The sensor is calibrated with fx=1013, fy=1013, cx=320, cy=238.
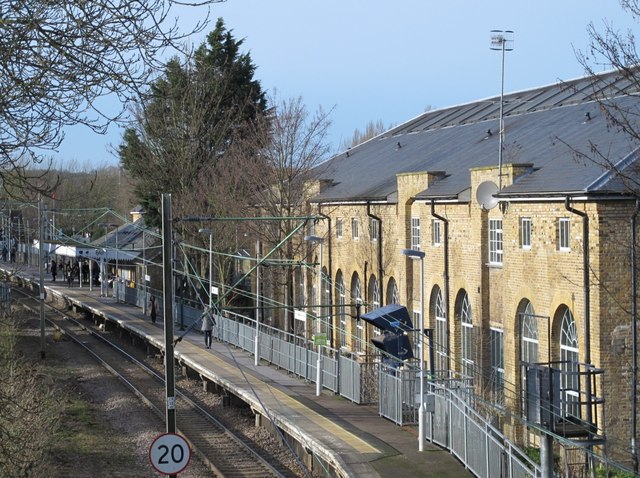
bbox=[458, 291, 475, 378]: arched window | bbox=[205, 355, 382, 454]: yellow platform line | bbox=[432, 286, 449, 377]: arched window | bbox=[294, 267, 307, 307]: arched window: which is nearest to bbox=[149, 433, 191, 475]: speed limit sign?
bbox=[205, 355, 382, 454]: yellow platform line

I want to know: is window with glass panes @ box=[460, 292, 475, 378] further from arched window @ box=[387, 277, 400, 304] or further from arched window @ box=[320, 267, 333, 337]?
arched window @ box=[320, 267, 333, 337]

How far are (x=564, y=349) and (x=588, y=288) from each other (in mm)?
2007

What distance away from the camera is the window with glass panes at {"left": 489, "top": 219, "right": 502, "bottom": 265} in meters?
28.0

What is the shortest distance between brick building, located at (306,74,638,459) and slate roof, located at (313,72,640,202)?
0.29 feet

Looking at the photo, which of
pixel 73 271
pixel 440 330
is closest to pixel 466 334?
pixel 440 330

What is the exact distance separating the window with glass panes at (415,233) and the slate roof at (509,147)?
4.85ft

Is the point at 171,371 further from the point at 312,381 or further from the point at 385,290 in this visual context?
the point at 385,290

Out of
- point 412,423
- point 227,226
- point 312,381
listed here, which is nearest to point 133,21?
point 412,423

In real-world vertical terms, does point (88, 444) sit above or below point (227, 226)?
below

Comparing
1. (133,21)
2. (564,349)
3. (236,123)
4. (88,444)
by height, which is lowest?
(88,444)

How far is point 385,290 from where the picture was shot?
3609cm

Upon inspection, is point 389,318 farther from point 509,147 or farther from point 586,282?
point 509,147

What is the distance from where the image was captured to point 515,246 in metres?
26.5

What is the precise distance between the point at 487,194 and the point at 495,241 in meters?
1.55
